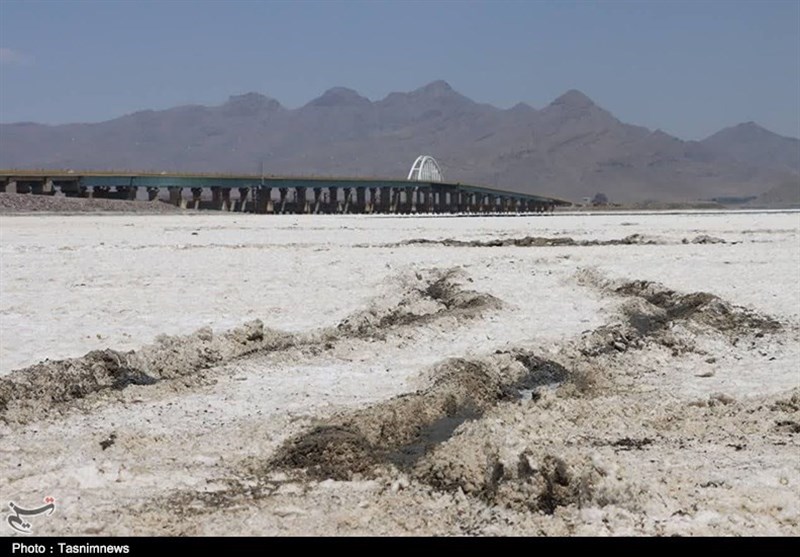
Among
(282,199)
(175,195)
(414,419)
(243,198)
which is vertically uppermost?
(175,195)

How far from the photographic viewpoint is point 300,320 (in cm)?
→ 1305

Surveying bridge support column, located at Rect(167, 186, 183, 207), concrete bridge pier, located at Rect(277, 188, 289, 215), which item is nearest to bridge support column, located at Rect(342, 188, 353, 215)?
concrete bridge pier, located at Rect(277, 188, 289, 215)

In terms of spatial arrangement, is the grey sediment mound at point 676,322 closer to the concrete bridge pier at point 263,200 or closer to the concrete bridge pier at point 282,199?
the concrete bridge pier at point 263,200

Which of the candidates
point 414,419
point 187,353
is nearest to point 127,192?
point 187,353

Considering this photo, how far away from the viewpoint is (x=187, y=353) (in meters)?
10.5

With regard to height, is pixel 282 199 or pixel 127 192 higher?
pixel 127 192

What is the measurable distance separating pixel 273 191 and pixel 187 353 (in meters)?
115

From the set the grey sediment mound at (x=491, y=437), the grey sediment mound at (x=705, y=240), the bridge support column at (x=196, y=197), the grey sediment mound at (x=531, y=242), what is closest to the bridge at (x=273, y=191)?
the bridge support column at (x=196, y=197)

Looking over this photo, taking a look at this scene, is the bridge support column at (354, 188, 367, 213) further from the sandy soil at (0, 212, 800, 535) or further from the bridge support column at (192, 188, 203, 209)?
the sandy soil at (0, 212, 800, 535)

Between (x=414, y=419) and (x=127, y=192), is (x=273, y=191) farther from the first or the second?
(x=414, y=419)

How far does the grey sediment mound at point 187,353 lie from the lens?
8.59 meters

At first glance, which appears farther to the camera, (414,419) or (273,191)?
(273,191)
